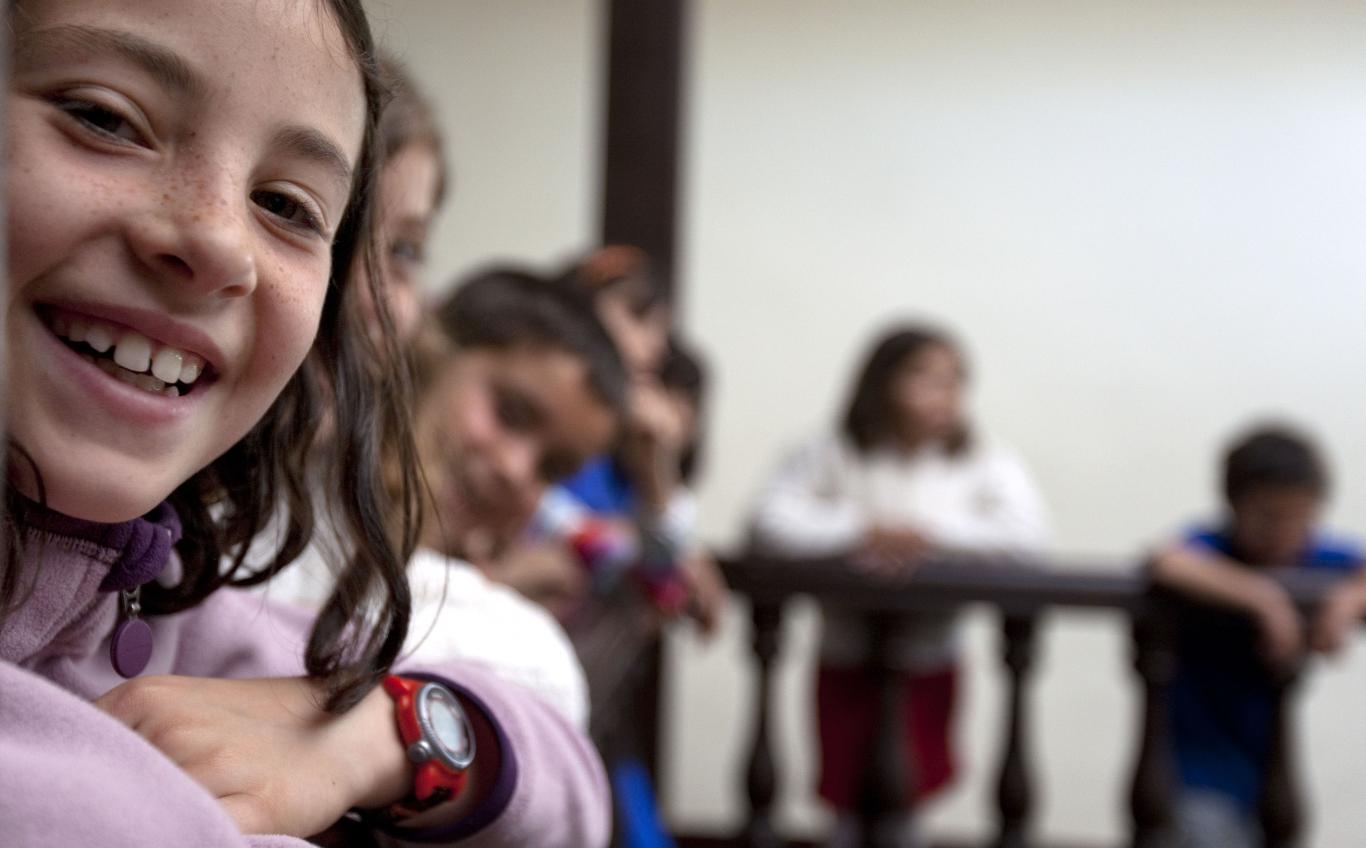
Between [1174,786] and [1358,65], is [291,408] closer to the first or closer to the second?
[1174,786]

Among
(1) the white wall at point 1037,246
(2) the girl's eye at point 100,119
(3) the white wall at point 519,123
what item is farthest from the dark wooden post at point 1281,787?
(3) the white wall at point 519,123

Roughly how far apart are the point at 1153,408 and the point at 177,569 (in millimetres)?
4466

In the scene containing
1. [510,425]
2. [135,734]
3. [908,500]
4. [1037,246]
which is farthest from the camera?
[1037,246]

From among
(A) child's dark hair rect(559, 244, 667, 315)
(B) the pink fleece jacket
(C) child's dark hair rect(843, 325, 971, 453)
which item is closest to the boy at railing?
(C) child's dark hair rect(843, 325, 971, 453)

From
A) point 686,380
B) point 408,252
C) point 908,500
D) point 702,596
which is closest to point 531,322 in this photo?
point 408,252

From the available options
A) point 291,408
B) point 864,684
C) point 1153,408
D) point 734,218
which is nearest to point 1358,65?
point 1153,408

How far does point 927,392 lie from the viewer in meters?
3.25

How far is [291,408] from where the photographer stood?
2.21ft

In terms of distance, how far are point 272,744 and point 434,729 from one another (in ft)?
0.37

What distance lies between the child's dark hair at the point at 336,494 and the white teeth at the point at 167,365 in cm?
14

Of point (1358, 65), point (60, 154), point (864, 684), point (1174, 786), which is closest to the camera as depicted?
point (60, 154)

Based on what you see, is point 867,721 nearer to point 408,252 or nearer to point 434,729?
point 408,252

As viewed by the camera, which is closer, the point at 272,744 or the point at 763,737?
the point at 272,744

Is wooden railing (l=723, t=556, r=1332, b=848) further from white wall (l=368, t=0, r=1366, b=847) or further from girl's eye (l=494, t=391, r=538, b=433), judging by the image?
white wall (l=368, t=0, r=1366, b=847)
